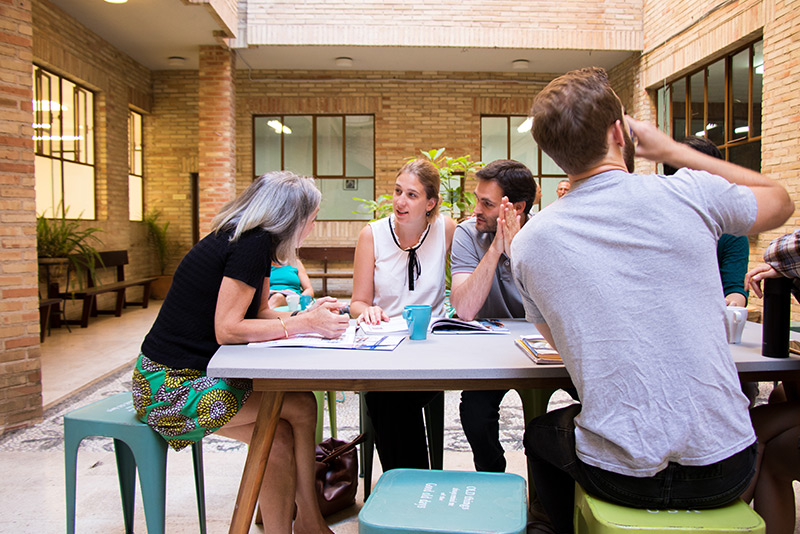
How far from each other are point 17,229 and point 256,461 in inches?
110

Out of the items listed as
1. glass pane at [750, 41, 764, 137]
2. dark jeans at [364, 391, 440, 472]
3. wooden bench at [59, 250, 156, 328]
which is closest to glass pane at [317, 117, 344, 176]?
wooden bench at [59, 250, 156, 328]

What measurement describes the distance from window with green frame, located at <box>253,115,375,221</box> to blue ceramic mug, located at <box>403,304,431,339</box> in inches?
376

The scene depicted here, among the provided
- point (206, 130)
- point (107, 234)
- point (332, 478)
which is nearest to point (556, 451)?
point (332, 478)

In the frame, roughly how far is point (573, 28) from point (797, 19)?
3.83 metres

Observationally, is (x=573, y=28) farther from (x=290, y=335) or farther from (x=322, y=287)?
(x=290, y=335)

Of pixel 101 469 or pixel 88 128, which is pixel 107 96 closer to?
pixel 88 128

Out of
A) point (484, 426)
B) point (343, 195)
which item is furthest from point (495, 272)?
point (343, 195)

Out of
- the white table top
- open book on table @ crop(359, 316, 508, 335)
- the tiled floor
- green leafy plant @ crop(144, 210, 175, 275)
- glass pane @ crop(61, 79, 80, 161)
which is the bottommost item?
the tiled floor

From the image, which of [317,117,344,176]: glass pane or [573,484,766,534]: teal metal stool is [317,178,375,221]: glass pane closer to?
[317,117,344,176]: glass pane

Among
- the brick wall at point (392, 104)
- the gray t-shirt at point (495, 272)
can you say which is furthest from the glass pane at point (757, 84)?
the gray t-shirt at point (495, 272)

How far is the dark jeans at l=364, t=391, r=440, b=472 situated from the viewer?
233 cm

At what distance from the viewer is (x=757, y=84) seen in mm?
7035

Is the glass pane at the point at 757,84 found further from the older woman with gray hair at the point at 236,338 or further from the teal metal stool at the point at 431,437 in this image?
the older woman with gray hair at the point at 236,338

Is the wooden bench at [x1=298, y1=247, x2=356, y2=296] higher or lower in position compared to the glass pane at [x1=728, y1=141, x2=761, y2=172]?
lower
